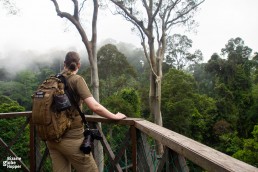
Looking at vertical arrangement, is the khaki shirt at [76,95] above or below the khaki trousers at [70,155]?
above

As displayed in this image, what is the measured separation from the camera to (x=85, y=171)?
2.18 meters

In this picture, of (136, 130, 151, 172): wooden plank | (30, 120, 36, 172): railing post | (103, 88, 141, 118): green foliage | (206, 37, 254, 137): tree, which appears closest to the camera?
(136, 130, 151, 172): wooden plank

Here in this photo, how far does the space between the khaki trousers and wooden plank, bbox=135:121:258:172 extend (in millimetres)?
575

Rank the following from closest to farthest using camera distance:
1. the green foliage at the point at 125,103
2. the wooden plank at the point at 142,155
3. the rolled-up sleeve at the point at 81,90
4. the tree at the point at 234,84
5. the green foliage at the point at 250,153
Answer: the rolled-up sleeve at the point at 81,90 < the wooden plank at the point at 142,155 < the green foliage at the point at 250,153 < the green foliage at the point at 125,103 < the tree at the point at 234,84

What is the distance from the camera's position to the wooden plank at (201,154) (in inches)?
43.2

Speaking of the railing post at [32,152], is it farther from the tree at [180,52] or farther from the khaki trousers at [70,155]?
the tree at [180,52]

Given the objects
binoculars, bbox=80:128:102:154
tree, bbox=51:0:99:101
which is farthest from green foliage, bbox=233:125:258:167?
binoculars, bbox=80:128:102:154

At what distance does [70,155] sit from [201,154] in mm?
1169

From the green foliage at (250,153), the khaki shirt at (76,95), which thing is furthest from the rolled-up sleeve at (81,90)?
the green foliage at (250,153)

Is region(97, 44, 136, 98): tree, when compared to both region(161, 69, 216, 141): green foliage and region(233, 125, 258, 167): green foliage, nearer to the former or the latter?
region(161, 69, 216, 141): green foliage

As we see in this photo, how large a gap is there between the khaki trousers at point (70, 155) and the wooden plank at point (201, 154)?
0.57 metres

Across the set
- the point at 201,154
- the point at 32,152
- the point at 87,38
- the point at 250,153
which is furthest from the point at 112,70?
the point at 201,154

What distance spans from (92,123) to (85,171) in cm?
76

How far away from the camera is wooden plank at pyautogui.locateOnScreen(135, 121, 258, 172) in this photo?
3.60 ft
